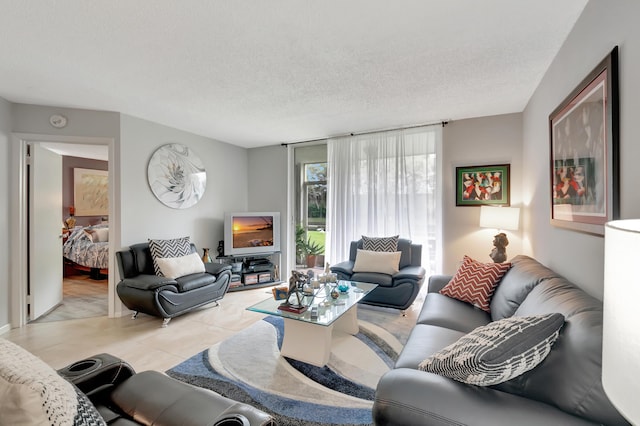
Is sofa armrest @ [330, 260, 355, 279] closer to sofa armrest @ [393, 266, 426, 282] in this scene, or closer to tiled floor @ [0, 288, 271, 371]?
sofa armrest @ [393, 266, 426, 282]

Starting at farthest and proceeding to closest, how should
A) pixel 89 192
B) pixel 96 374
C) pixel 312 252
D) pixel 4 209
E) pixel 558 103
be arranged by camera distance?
pixel 89 192 → pixel 312 252 → pixel 4 209 → pixel 558 103 → pixel 96 374

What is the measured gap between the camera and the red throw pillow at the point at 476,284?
2365 millimetres

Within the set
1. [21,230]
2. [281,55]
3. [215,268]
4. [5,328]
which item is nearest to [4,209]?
[21,230]

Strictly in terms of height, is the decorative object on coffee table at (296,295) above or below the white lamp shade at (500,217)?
below

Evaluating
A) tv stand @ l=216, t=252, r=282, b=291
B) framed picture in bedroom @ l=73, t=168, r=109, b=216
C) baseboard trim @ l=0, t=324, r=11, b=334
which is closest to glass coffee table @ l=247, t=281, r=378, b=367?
tv stand @ l=216, t=252, r=282, b=291

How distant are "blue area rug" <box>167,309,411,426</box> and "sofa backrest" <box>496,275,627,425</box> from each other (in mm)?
992

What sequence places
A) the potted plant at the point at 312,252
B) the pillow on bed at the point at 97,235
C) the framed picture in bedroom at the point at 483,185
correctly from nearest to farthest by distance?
the framed picture in bedroom at the point at 483,185 < the potted plant at the point at 312,252 < the pillow on bed at the point at 97,235

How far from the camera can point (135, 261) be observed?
3.42 m

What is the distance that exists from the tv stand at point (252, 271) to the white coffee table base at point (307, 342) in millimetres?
2298

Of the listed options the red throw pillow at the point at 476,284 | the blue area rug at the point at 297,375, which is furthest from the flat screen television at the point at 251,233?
the red throw pillow at the point at 476,284

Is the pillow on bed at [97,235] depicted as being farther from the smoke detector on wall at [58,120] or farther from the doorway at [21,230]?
the smoke detector on wall at [58,120]

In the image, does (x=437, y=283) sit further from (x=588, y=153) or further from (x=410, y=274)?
(x=588, y=153)

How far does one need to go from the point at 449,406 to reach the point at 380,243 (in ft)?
9.52

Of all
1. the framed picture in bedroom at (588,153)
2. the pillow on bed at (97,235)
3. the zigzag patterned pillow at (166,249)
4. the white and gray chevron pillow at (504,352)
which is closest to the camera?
the white and gray chevron pillow at (504,352)
